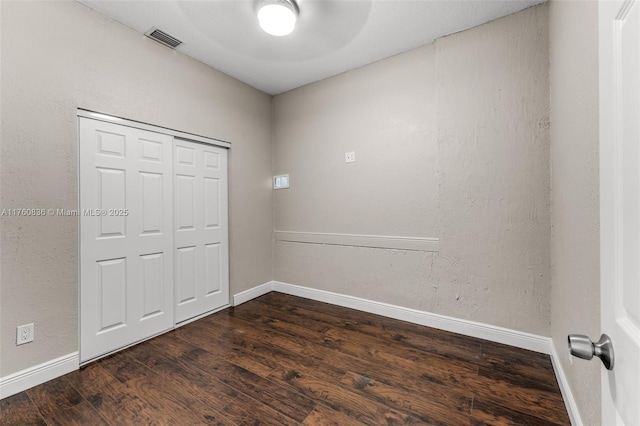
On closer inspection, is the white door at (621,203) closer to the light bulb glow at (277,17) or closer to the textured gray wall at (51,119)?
the light bulb glow at (277,17)

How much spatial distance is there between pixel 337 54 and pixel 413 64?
799 millimetres

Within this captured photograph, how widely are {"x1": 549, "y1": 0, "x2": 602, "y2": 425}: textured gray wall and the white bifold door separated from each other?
3.05 metres

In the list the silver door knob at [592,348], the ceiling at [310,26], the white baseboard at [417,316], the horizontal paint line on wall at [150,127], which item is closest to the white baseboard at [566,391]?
the white baseboard at [417,316]

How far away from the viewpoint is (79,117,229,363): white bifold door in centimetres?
211

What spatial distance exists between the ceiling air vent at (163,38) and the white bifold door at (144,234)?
87cm

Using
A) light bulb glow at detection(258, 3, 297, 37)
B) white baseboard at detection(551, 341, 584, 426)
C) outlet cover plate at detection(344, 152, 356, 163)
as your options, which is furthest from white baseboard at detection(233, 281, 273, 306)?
white baseboard at detection(551, 341, 584, 426)

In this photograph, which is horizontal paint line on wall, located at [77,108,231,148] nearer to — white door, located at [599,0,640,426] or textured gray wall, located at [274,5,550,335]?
textured gray wall, located at [274,5,550,335]

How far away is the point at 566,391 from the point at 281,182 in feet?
10.9

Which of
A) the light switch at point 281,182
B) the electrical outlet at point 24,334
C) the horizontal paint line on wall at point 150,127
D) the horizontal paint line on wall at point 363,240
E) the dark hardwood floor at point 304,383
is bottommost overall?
the dark hardwood floor at point 304,383

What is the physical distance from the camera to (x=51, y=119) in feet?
6.27

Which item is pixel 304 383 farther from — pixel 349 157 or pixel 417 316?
pixel 349 157

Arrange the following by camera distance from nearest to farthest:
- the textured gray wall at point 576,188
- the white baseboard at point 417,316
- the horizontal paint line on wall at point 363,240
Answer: the textured gray wall at point 576,188
the white baseboard at point 417,316
the horizontal paint line on wall at point 363,240

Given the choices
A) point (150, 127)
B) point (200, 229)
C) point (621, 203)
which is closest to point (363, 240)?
point (200, 229)

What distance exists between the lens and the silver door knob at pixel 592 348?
54cm
